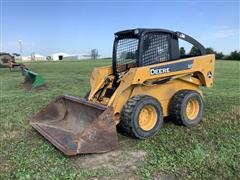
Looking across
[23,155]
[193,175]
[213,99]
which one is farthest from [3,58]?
[193,175]

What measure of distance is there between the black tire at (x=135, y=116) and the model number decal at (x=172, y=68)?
0.43 m

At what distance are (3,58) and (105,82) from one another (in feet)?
61.8

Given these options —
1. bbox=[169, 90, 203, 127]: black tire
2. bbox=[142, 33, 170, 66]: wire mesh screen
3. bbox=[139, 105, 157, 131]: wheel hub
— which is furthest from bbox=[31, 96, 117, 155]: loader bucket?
bbox=[169, 90, 203, 127]: black tire

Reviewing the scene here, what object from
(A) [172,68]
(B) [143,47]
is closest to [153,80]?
(A) [172,68]

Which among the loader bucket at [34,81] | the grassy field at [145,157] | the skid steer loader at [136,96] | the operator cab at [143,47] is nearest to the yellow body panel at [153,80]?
the skid steer loader at [136,96]

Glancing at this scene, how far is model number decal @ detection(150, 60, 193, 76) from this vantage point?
486 centimetres

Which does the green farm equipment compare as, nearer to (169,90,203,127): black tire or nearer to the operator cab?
the operator cab

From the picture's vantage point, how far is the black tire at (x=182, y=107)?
526 cm

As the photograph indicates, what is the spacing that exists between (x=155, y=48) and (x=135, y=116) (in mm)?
1299

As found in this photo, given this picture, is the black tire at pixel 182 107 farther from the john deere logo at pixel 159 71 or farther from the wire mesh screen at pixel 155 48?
the wire mesh screen at pixel 155 48

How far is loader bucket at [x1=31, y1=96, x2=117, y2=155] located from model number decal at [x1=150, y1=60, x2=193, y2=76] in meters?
1.05

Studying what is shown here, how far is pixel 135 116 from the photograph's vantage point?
4.56 metres

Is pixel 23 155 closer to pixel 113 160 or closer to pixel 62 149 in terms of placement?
pixel 62 149

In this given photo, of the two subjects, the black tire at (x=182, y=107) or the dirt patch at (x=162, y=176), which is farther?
the black tire at (x=182, y=107)
